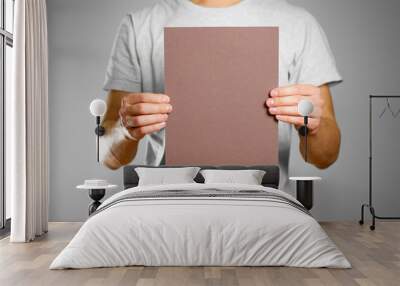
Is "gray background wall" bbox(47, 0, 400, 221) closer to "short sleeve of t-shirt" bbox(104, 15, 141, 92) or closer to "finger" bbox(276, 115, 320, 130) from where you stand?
"short sleeve of t-shirt" bbox(104, 15, 141, 92)

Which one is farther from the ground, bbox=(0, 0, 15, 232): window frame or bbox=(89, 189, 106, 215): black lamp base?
bbox=(0, 0, 15, 232): window frame

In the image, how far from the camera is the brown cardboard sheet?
7586 millimetres

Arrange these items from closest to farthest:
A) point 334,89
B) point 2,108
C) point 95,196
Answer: point 2,108 → point 95,196 → point 334,89

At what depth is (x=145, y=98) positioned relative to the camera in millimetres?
7617

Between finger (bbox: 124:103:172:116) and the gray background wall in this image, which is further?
the gray background wall

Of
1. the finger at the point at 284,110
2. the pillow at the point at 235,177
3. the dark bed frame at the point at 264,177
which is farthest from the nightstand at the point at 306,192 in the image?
the finger at the point at 284,110

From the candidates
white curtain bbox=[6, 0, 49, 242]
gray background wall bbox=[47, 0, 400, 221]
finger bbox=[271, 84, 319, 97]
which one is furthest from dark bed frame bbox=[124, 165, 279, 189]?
white curtain bbox=[6, 0, 49, 242]

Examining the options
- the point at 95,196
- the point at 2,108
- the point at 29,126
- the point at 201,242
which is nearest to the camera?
the point at 201,242

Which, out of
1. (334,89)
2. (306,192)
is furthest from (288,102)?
(306,192)

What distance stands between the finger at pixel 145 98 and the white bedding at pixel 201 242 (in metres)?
2.85

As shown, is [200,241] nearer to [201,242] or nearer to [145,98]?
[201,242]

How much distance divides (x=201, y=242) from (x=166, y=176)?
222 cm

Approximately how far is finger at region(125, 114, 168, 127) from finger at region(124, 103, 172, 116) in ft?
0.17

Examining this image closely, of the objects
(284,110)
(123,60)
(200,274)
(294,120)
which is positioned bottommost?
(200,274)
